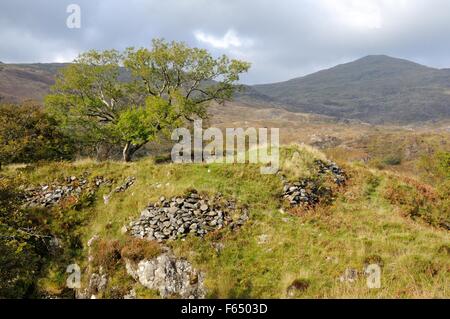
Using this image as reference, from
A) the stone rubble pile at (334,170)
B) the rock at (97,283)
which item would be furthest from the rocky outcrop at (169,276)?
the stone rubble pile at (334,170)

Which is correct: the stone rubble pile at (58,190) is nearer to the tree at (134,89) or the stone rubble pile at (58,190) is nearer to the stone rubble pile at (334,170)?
the tree at (134,89)

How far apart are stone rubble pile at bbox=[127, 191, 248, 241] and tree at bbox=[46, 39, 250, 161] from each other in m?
14.5

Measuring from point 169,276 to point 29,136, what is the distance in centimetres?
2194

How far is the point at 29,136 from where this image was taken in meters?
31.6

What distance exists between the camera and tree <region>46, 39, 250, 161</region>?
115 ft

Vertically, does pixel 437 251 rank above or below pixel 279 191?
below

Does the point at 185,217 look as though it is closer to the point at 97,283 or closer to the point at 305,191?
the point at 97,283

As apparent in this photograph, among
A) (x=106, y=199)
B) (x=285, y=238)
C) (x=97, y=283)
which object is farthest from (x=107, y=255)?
(x=285, y=238)

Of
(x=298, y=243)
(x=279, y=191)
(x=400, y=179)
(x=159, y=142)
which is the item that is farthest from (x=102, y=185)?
(x=400, y=179)

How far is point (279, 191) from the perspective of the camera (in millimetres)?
23453
